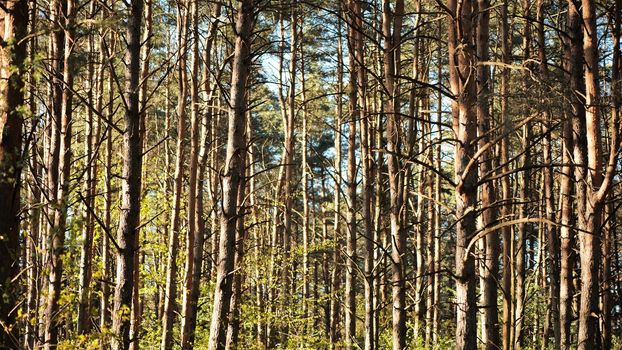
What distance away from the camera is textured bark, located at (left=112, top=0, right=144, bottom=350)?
528 cm

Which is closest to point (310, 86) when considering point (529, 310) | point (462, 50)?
point (529, 310)

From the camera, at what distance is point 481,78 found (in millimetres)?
7531

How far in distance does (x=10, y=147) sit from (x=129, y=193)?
952mm

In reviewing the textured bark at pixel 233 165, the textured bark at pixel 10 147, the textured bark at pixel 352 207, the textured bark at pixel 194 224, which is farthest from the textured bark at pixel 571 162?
the textured bark at pixel 10 147

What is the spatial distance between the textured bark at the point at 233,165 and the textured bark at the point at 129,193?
1105 millimetres

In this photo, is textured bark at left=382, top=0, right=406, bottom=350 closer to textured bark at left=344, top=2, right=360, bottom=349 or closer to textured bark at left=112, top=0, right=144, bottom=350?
textured bark at left=344, top=2, right=360, bottom=349

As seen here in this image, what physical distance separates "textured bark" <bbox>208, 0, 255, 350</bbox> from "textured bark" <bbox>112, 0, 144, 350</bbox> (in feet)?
3.62

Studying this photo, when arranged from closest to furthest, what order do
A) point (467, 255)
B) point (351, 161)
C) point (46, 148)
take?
point (467, 255) < point (351, 161) < point (46, 148)

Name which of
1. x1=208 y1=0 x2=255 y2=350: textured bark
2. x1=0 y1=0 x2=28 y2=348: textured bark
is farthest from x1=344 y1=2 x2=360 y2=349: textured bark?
x1=0 y1=0 x2=28 y2=348: textured bark

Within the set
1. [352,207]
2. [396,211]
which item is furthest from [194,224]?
[396,211]

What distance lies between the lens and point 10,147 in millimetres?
4770

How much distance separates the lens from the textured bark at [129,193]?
528cm

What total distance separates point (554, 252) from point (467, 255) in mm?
8947

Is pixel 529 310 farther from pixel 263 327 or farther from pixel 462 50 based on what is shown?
pixel 462 50
